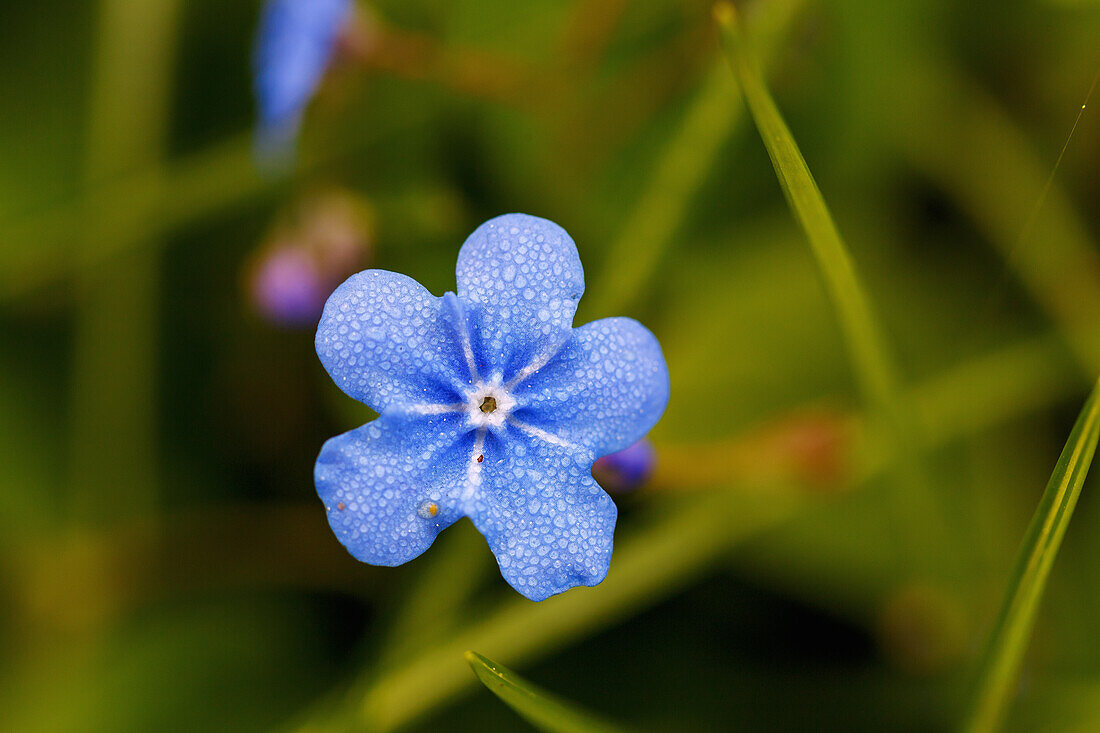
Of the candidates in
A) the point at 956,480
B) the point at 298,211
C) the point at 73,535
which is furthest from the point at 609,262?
the point at 73,535

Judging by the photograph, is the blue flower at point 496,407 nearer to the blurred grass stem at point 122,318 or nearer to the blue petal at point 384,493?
the blue petal at point 384,493

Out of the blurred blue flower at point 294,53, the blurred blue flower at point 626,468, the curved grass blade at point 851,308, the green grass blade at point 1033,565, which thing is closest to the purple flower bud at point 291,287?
the blurred blue flower at point 294,53

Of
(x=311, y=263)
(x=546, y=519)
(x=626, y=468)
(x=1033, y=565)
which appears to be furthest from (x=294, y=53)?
(x=1033, y=565)

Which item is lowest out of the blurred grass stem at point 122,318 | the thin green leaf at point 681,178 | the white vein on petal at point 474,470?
the white vein on petal at point 474,470

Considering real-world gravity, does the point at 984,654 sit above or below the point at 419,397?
below

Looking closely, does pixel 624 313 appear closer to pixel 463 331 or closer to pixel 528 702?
pixel 463 331

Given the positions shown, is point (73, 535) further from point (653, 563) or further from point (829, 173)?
point (829, 173)

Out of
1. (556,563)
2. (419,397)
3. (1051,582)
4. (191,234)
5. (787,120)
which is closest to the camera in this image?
(556,563)
